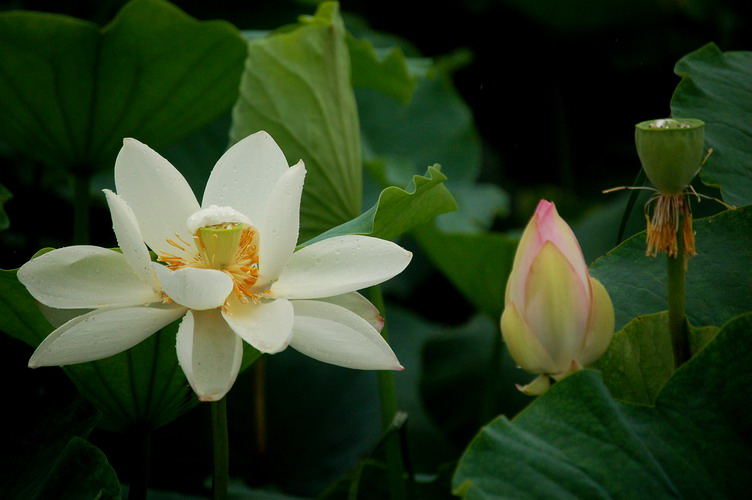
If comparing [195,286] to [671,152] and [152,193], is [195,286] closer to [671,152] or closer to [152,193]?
[152,193]

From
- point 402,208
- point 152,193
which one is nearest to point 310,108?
point 402,208

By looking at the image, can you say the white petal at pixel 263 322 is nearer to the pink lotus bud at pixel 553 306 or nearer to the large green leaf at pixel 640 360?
the pink lotus bud at pixel 553 306

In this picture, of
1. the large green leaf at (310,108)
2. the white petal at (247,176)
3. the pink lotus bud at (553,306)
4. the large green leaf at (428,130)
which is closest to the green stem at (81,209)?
the large green leaf at (310,108)

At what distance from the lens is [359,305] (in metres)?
0.62

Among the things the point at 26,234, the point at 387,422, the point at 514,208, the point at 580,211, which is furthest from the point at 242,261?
the point at 514,208

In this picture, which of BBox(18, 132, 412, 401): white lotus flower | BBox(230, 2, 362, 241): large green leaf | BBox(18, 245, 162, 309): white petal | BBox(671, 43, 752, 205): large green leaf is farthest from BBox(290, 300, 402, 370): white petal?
BBox(230, 2, 362, 241): large green leaf

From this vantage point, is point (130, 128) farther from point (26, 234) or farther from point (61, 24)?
point (26, 234)

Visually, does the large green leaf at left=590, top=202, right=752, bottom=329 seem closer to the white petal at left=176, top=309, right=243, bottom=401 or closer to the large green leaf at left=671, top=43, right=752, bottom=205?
the large green leaf at left=671, top=43, right=752, bottom=205

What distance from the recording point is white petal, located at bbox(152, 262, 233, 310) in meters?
0.51

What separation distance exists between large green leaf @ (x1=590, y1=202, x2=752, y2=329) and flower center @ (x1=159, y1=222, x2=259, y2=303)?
11.6 inches

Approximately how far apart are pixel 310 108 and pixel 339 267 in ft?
1.74

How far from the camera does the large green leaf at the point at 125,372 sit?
65 centimetres

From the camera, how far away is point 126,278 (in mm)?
578

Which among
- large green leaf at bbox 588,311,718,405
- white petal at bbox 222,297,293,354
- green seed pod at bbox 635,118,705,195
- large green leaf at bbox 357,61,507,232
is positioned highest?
green seed pod at bbox 635,118,705,195
